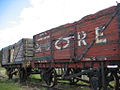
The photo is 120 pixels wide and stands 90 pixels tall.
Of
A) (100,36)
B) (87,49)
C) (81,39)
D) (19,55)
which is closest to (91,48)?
(87,49)

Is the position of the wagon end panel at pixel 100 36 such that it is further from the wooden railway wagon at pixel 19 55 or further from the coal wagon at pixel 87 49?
the wooden railway wagon at pixel 19 55

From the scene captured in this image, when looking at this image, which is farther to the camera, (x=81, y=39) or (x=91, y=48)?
(x=81, y=39)

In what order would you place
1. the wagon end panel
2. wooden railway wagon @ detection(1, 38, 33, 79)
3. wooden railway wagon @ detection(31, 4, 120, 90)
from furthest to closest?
wooden railway wagon @ detection(1, 38, 33, 79) < wooden railway wagon @ detection(31, 4, 120, 90) < the wagon end panel

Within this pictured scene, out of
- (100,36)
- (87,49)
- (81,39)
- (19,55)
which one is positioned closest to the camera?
(100,36)

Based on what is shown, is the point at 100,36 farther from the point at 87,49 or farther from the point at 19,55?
the point at 19,55

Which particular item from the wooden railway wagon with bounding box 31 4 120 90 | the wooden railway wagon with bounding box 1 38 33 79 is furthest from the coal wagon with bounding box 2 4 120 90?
the wooden railway wagon with bounding box 1 38 33 79

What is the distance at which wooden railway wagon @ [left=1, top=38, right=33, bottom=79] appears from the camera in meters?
15.9

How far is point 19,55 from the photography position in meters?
16.9

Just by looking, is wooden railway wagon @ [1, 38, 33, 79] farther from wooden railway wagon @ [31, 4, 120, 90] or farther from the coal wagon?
wooden railway wagon @ [31, 4, 120, 90]

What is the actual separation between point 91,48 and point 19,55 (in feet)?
30.4

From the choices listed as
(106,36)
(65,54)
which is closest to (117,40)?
(106,36)

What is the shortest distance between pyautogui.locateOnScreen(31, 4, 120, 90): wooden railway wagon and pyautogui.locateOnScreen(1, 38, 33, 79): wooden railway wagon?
3.86 meters

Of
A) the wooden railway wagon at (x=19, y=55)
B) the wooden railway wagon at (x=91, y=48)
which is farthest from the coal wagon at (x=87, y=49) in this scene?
the wooden railway wagon at (x=19, y=55)

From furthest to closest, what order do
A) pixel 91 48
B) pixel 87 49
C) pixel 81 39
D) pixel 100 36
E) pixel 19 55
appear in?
pixel 19 55
pixel 81 39
pixel 87 49
pixel 91 48
pixel 100 36
